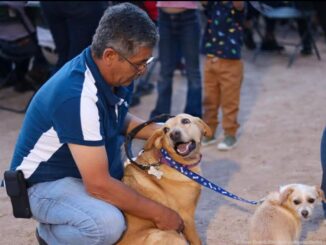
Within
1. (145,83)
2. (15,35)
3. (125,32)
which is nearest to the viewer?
(125,32)

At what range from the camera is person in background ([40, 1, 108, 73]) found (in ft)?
17.3

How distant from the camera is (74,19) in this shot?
5.34m

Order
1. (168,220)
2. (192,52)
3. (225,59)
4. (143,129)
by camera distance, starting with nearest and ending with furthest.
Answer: (168,220)
(143,129)
(225,59)
(192,52)

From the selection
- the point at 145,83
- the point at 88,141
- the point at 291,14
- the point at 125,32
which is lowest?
the point at 145,83

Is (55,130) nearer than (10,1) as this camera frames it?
Yes

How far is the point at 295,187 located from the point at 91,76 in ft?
4.00

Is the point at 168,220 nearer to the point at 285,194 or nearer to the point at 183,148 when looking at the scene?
the point at 183,148

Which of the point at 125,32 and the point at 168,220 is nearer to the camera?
the point at 125,32

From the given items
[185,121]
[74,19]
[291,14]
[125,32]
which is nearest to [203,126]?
[185,121]

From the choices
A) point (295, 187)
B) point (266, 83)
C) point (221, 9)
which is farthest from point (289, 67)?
point (295, 187)

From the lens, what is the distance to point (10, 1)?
6.34m

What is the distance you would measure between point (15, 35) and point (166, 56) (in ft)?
5.95

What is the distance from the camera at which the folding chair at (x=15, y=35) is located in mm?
5941

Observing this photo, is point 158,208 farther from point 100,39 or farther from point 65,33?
point 65,33
